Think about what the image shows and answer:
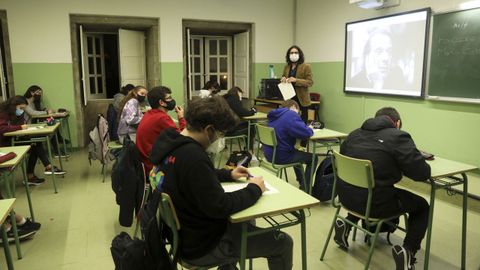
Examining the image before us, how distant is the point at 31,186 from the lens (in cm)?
436

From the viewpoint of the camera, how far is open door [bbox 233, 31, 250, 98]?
7273 millimetres

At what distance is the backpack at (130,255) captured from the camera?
1609mm

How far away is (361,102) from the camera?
5.89 m

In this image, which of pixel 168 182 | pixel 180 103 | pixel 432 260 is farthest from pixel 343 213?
pixel 180 103

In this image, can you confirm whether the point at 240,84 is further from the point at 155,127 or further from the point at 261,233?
the point at 261,233

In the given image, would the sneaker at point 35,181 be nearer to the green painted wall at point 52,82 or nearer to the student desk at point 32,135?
the student desk at point 32,135

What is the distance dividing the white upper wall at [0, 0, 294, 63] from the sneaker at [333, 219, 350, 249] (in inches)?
188

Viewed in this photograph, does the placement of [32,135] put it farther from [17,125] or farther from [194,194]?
[194,194]

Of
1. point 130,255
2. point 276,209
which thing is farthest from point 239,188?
point 130,255

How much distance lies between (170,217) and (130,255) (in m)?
0.24

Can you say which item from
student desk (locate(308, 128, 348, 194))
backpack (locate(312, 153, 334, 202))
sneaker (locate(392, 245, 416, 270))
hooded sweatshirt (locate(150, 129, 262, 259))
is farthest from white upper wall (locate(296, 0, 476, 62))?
hooded sweatshirt (locate(150, 129, 262, 259))

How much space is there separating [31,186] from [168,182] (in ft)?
11.4

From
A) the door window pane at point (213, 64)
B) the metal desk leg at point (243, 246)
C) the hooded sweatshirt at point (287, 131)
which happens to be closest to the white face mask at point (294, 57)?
the hooded sweatshirt at point (287, 131)

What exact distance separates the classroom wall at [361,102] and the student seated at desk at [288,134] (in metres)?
1.72
